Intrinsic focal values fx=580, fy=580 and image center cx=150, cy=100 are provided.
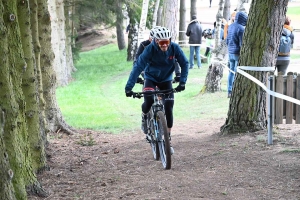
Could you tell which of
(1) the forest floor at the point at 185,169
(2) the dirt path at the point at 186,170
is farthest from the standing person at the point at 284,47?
(2) the dirt path at the point at 186,170

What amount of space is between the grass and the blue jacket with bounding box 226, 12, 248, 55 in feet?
5.08

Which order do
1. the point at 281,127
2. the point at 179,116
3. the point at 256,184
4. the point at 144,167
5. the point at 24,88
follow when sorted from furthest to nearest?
the point at 179,116, the point at 281,127, the point at 144,167, the point at 24,88, the point at 256,184

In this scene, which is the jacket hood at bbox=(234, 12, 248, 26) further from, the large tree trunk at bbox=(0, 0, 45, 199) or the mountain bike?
the large tree trunk at bbox=(0, 0, 45, 199)

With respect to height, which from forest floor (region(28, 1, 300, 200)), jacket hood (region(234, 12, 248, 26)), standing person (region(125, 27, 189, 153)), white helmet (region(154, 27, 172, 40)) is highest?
jacket hood (region(234, 12, 248, 26))

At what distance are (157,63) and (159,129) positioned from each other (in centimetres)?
93

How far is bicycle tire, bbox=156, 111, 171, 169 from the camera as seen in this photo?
24.3 ft

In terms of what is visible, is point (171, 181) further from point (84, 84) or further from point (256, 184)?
point (84, 84)

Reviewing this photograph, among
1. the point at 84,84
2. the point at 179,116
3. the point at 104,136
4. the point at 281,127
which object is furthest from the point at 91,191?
the point at 84,84

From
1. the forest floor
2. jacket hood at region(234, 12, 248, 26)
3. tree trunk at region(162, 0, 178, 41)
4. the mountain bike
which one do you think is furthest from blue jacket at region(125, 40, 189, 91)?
tree trunk at region(162, 0, 178, 41)

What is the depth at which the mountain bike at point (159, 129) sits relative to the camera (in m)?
7.46

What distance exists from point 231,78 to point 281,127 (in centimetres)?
465

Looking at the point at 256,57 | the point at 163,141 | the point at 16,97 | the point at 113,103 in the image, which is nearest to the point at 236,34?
the point at 256,57

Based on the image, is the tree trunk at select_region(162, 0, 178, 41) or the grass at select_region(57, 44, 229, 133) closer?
the grass at select_region(57, 44, 229, 133)

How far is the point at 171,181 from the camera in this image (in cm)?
682
